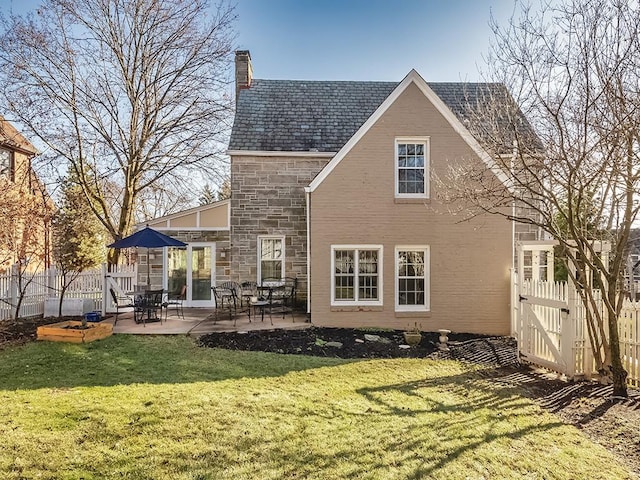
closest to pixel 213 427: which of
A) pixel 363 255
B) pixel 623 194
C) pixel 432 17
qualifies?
pixel 623 194

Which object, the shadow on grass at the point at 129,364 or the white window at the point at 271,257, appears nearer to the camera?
the shadow on grass at the point at 129,364

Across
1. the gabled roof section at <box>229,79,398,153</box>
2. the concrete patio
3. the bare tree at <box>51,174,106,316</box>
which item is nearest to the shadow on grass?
the concrete patio

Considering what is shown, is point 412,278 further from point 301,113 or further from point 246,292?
point 301,113

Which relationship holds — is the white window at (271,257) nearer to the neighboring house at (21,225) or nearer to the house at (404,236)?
the house at (404,236)

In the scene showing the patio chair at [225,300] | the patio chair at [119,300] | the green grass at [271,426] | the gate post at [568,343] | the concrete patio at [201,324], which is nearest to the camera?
the green grass at [271,426]

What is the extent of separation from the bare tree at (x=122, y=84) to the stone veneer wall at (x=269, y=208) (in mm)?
5171

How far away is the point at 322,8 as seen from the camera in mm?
13555

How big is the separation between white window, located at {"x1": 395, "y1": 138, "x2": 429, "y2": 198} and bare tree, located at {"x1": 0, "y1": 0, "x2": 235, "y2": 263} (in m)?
9.65

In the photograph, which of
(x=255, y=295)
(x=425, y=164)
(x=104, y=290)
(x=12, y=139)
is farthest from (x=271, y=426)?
(x=12, y=139)

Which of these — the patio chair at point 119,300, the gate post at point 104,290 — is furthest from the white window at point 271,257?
the gate post at point 104,290

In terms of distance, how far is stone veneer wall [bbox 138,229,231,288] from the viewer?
1560 centimetres

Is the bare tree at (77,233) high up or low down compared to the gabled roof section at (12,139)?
down

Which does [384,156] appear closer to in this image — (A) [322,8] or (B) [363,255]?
(B) [363,255]

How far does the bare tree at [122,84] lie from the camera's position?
633 inches
